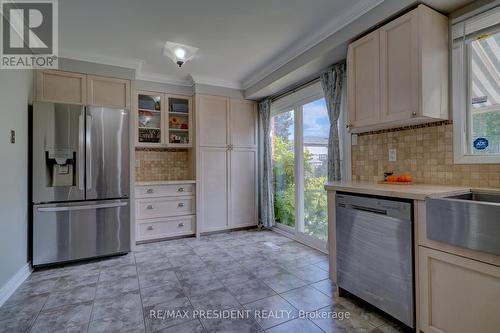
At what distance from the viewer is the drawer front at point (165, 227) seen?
3590mm

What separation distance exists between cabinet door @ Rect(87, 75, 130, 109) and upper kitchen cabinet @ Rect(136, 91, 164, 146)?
0.43 m

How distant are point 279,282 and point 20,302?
219 centimetres

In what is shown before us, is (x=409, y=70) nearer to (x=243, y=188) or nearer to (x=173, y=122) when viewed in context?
(x=243, y=188)

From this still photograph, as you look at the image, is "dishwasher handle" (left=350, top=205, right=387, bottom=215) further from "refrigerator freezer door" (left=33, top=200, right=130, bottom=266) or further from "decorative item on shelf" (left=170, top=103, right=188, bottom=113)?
"decorative item on shelf" (left=170, top=103, right=188, bottom=113)

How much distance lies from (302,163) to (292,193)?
54 centimetres

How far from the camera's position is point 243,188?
429 cm

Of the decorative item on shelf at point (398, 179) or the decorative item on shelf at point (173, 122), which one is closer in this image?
the decorative item on shelf at point (398, 179)

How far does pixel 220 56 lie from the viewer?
3168mm

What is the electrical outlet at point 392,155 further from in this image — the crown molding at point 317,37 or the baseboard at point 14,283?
the baseboard at point 14,283

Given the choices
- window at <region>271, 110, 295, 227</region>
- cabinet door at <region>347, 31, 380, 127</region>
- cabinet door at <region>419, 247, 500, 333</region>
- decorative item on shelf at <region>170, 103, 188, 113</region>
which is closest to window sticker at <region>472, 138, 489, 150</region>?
cabinet door at <region>347, 31, 380, 127</region>

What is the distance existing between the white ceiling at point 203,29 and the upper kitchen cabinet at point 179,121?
24.6 inches

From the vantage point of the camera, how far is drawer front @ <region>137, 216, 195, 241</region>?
3.59m

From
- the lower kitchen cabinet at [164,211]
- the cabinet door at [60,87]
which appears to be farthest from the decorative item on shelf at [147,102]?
the lower kitchen cabinet at [164,211]

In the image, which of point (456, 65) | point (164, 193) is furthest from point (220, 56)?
point (456, 65)
